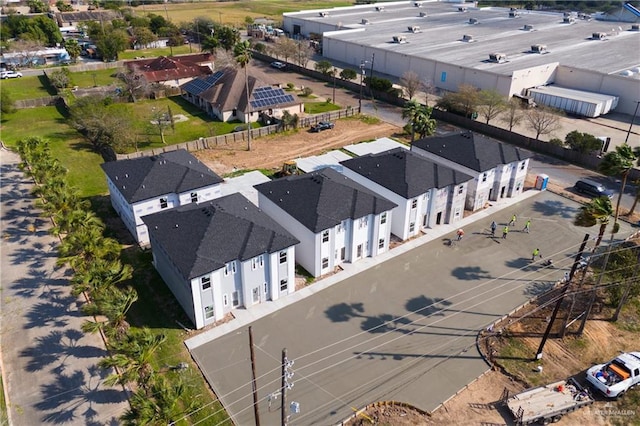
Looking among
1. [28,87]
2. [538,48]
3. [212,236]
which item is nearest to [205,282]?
[212,236]

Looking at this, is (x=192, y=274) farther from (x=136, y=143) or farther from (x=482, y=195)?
(x=136, y=143)

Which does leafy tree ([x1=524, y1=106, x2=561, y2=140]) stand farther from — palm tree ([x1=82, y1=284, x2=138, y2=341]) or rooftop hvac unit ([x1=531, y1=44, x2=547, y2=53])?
palm tree ([x1=82, y1=284, x2=138, y2=341])

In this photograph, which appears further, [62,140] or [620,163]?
[62,140]

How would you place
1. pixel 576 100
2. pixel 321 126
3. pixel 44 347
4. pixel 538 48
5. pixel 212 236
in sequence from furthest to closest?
1. pixel 538 48
2. pixel 576 100
3. pixel 321 126
4. pixel 212 236
5. pixel 44 347

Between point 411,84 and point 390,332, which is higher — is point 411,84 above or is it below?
above

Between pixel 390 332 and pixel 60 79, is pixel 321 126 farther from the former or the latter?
pixel 60 79

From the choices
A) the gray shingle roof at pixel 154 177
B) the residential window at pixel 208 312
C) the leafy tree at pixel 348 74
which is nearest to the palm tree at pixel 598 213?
the residential window at pixel 208 312

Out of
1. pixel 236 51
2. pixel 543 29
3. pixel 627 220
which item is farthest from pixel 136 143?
pixel 543 29

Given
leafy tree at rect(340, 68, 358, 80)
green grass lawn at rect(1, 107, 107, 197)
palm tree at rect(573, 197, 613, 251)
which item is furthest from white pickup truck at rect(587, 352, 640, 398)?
leafy tree at rect(340, 68, 358, 80)
